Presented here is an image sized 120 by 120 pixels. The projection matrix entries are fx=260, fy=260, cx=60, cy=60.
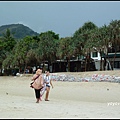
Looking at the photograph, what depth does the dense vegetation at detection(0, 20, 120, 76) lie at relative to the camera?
36.5m

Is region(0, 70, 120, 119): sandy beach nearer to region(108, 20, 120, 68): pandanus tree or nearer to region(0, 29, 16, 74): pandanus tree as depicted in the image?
region(108, 20, 120, 68): pandanus tree

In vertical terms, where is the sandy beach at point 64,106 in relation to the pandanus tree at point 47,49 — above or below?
below

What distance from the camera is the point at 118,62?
47.0 m

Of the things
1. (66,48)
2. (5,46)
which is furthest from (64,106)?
(5,46)

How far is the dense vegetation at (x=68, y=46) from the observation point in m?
36.5

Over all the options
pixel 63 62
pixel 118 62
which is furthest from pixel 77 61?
pixel 118 62

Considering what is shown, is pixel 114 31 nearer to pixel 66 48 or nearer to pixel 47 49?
pixel 66 48

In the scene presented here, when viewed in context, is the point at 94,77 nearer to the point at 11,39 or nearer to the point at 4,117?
the point at 4,117

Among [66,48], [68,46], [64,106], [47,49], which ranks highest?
[68,46]

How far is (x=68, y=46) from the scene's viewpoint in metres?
42.0

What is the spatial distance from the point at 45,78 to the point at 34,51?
33698 millimetres

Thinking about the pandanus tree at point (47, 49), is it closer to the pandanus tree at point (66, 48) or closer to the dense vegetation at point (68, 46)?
the dense vegetation at point (68, 46)

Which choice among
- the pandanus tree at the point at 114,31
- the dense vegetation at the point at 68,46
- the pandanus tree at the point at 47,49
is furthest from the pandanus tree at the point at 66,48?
the pandanus tree at the point at 114,31

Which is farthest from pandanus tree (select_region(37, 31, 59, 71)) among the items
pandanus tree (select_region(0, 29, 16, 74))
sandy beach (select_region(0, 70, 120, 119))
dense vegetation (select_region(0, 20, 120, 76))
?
sandy beach (select_region(0, 70, 120, 119))
